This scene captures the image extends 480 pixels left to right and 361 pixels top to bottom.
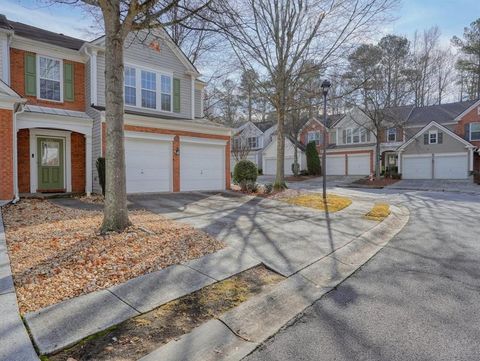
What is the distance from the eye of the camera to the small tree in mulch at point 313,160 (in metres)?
33.8

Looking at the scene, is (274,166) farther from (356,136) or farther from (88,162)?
(88,162)

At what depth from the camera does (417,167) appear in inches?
Answer: 1190

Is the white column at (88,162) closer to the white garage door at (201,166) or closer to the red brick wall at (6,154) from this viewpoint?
the red brick wall at (6,154)

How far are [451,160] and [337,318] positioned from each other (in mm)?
30886

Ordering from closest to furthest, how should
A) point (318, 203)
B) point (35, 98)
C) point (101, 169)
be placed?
point (318, 203) < point (101, 169) < point (35, 98)

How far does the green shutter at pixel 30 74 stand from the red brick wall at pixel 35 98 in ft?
0.35

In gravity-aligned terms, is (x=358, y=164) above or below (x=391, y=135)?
below

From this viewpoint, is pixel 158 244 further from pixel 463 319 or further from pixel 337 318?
pixel 463 319

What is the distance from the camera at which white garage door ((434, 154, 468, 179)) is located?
2814 centimetres

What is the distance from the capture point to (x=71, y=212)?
340 inches

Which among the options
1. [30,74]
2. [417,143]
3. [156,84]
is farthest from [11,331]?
[417,143]

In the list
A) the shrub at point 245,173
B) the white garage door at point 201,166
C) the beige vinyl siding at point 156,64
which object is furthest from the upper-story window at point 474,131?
the beige vinyl siding at point 156,64

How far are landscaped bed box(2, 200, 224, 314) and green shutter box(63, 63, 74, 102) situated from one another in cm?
716

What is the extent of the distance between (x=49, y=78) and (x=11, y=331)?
41.3 feet
